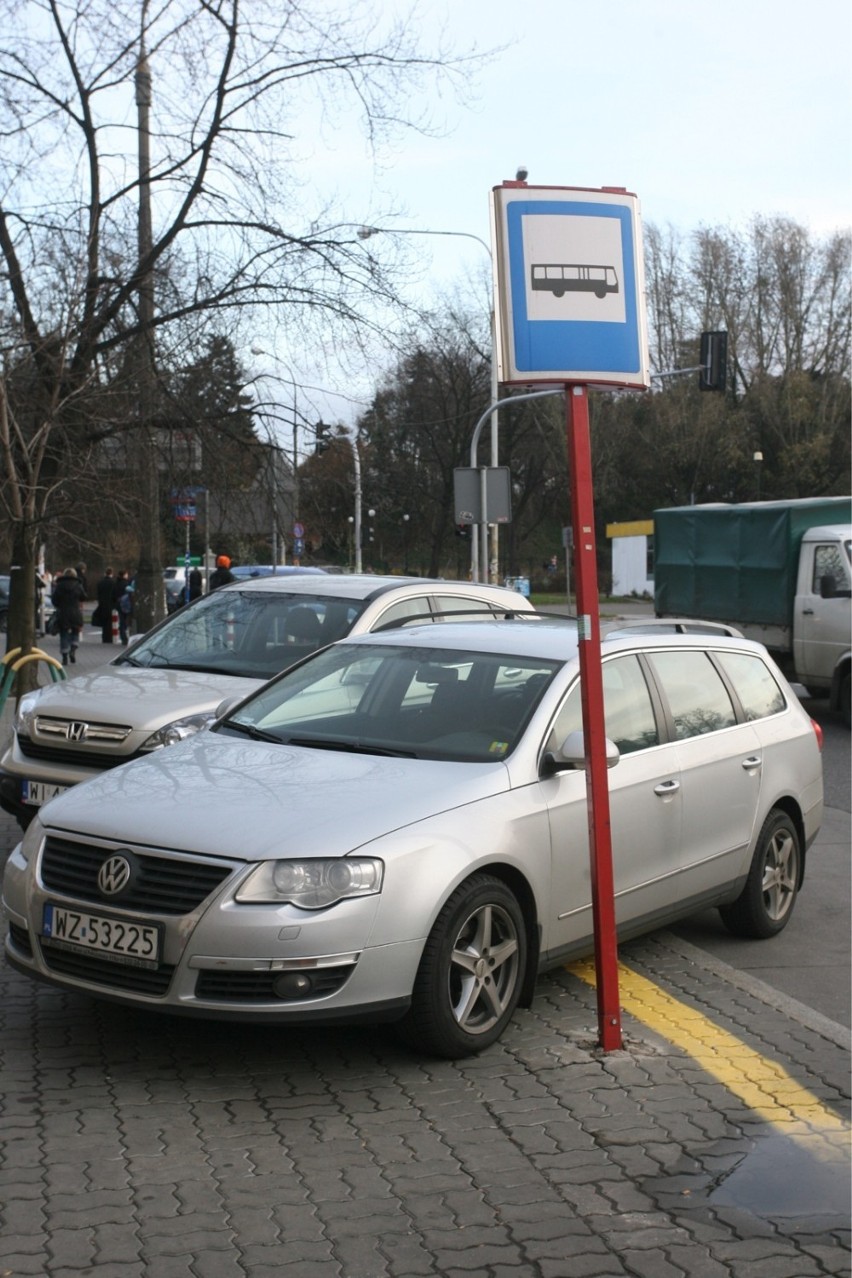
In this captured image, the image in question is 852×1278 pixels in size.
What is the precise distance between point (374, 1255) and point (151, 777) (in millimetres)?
2346

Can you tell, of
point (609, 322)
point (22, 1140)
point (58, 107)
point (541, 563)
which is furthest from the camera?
point (541, 563)

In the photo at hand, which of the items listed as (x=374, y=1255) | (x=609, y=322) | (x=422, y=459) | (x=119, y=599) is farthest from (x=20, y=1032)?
(x=422, y=459)

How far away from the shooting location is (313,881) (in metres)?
4.73

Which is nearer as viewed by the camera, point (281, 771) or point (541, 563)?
point (281, 771)

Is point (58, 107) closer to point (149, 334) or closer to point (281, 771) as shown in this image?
point (149, 334)

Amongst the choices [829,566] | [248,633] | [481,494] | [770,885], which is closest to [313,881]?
[770,885]

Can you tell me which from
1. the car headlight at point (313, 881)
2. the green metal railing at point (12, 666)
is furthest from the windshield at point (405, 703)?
the green metal railing at point (12, 666)

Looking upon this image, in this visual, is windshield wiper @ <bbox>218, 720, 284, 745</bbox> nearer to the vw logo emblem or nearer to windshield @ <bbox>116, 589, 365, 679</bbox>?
the vw logo emblem

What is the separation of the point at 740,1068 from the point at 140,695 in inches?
171

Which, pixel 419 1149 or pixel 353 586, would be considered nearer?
pixel 419 1149

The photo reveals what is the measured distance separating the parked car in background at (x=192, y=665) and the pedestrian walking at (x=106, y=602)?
69.4ft

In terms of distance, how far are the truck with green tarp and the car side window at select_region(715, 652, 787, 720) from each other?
30.7ft

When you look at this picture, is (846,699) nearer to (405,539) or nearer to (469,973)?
(469,973)

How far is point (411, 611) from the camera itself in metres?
9.71
